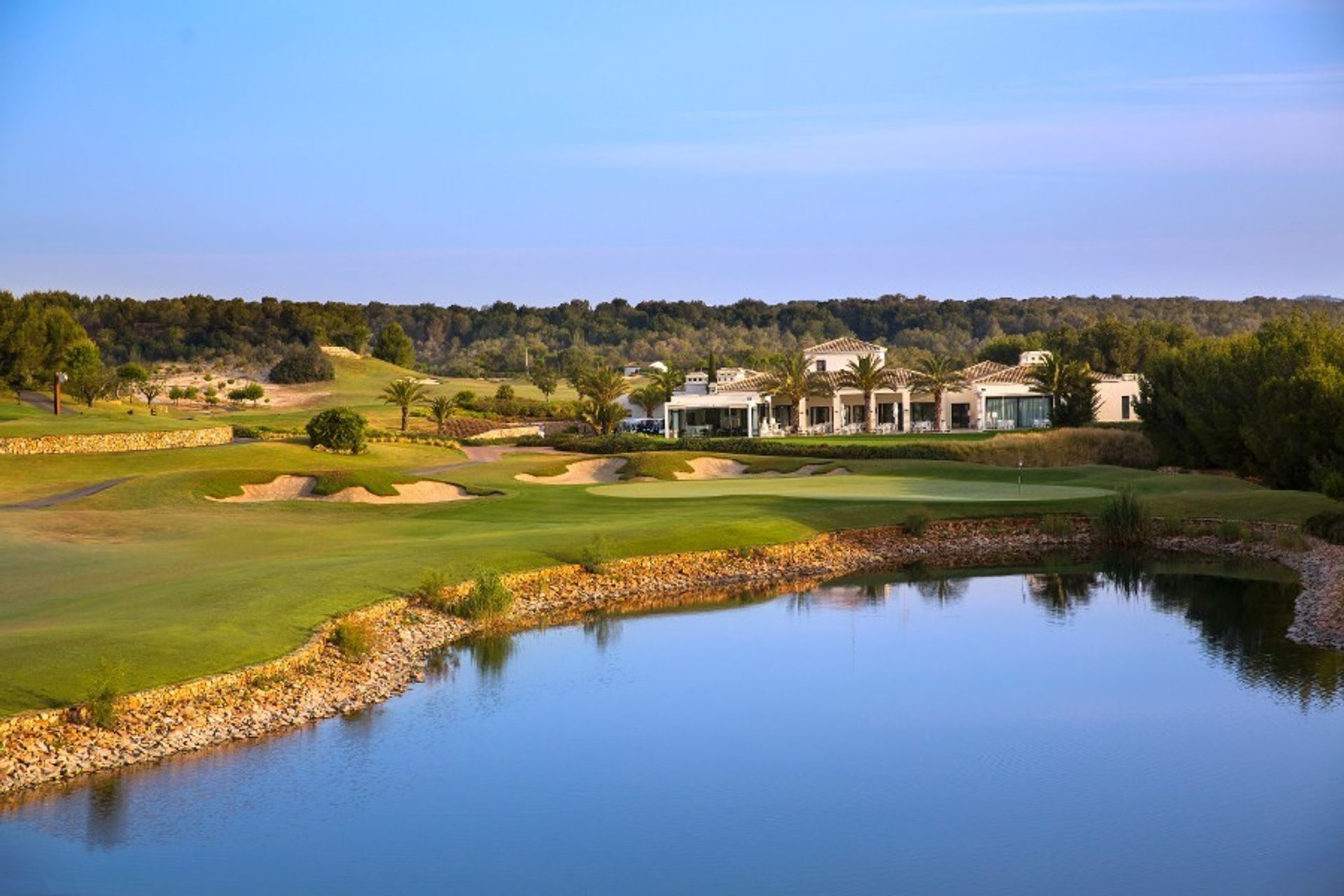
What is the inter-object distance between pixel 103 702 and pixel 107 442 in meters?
39.8

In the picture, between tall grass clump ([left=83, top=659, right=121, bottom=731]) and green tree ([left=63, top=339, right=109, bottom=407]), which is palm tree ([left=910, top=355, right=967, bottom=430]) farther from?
tall grass clump ([left=83, top=659, right=121, bottom=731])

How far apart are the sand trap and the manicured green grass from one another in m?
1.16

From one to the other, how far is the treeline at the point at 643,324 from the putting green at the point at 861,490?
232ft

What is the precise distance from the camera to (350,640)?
77.8 ft

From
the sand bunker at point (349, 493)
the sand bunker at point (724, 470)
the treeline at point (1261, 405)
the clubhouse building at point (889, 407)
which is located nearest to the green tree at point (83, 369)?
the clubhouse building at point (889, 407)

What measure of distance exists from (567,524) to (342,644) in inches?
570

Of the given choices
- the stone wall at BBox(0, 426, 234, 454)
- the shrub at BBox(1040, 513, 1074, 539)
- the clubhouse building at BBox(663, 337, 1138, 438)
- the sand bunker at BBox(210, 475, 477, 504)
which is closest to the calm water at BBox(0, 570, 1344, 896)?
the shrub at BBox(1040, 513, 1074, 539)

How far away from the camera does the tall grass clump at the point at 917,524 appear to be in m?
39.1

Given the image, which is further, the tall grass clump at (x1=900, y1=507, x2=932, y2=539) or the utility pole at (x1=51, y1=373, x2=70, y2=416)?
the utility pole at (x1=51, y1=373, x2=70, y2=416)

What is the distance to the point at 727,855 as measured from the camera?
1558cm

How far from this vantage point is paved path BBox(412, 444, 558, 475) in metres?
61.4

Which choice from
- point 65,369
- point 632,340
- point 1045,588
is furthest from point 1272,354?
point 632,340

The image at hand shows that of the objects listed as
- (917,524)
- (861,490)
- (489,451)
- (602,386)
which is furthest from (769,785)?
(602,386)

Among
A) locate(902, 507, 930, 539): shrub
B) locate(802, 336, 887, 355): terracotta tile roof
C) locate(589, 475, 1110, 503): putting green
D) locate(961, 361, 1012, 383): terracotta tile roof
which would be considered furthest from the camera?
locate(802, 336, 887, 355): terracotta tile roof
